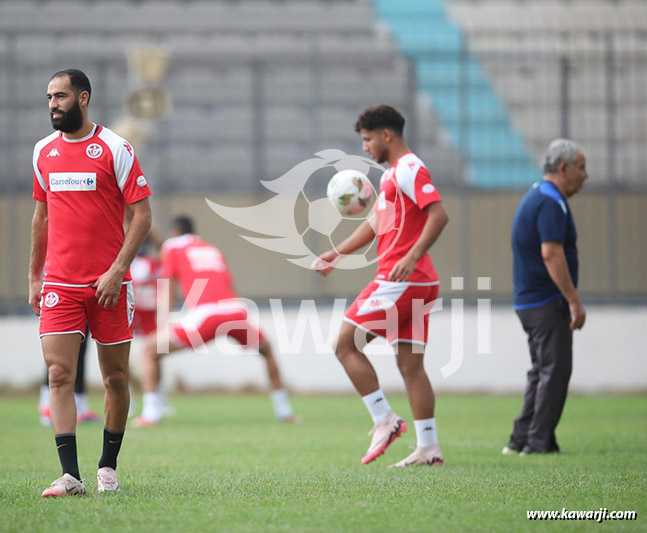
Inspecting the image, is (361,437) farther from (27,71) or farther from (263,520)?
(27,71)

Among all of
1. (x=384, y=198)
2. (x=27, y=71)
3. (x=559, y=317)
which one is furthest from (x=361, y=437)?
(x=27, y=71)

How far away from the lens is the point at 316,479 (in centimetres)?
606

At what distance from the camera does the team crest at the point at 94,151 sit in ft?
17.5

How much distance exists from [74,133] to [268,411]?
7563mm

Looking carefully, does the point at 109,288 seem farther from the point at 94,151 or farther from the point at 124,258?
the point at 94,151

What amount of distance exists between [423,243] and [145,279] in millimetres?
6181

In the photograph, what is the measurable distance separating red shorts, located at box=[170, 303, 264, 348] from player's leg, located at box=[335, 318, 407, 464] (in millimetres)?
3991

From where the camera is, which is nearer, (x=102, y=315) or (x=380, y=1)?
(x=102, y=315)

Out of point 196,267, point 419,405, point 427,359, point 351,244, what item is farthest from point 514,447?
point 427,359

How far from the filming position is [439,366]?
1488cm

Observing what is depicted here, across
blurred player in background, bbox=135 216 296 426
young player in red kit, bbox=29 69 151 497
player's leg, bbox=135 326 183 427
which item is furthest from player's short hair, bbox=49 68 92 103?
player's leg, bbox=135 326 183 427

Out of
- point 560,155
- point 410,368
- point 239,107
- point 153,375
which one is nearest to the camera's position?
point 410,368

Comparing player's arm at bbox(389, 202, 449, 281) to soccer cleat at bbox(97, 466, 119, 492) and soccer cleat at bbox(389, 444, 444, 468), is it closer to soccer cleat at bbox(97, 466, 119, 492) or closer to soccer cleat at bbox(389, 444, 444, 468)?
soccer cleat at bbox(389, 444, 444, 468)

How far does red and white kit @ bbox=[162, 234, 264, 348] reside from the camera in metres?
10.8
